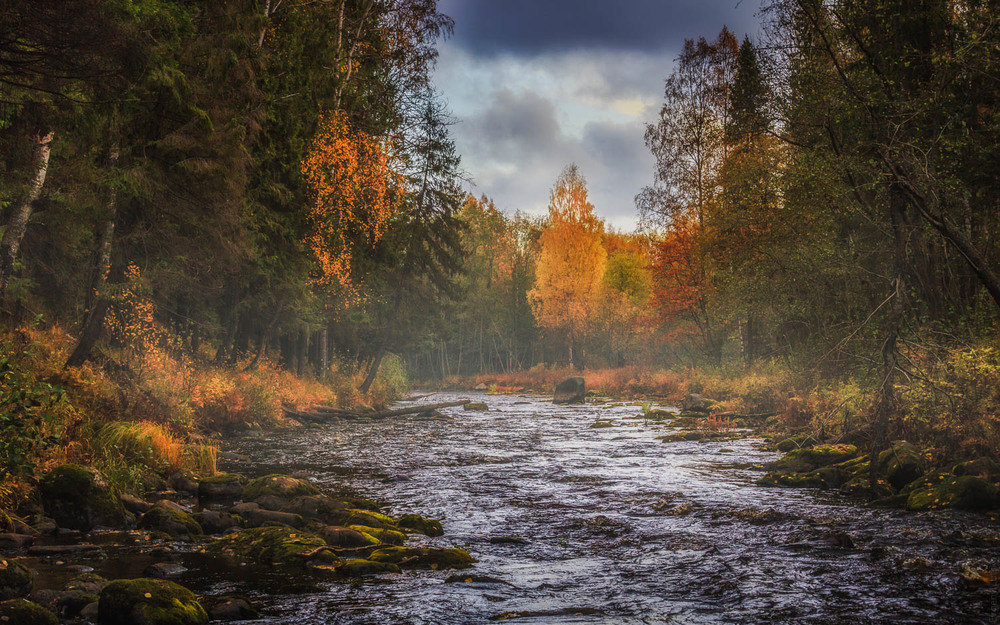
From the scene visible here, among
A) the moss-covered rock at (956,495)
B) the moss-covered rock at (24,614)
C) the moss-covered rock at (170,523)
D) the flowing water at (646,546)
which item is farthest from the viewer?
the moss-covered rock at (956,495)

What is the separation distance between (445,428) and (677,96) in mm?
21509

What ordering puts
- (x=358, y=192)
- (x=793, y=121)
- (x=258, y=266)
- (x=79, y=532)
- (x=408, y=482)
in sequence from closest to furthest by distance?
(x=79, y=532) < (x=408, y=482) < (x=793, y=121) < (x=258, y=266) < (x=358, y=192)

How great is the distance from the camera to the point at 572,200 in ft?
176

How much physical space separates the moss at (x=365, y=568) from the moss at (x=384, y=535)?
108 centimetres

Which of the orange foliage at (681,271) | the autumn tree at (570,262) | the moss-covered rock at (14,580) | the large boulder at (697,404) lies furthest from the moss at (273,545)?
the autumn tree at (570,262)

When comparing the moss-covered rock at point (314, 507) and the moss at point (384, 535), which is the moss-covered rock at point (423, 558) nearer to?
the moss at point (384, 535)

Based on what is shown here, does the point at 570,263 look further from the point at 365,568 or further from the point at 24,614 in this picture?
the point at 24,614

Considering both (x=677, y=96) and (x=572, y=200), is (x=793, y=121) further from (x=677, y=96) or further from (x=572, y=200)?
(x=572, y=200)

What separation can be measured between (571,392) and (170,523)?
33.9 metres

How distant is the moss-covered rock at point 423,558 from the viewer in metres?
8.65

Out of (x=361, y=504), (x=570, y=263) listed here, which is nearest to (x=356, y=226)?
(x=361, y=504)

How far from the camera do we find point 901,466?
41.1 feet

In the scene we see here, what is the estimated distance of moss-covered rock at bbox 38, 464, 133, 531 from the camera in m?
9.38

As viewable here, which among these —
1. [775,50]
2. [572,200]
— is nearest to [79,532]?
[775,50]
